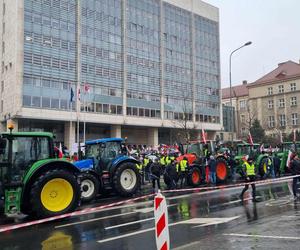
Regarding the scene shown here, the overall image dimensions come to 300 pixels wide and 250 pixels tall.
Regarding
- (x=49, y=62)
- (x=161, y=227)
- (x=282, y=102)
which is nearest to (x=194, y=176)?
(x=161, y=227)

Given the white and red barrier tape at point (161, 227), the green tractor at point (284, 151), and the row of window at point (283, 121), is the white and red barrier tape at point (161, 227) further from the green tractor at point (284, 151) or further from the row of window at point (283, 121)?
the row of window at point (283, 121)

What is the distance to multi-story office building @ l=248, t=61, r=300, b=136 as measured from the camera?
236ft

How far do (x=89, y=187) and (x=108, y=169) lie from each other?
3.73 feet

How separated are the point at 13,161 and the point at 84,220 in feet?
8.05

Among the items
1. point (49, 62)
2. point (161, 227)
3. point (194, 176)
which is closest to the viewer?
point (161, 227)

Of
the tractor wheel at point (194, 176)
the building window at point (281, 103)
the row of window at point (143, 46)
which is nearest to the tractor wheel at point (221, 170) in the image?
the tractor wheel at point (194, 176)

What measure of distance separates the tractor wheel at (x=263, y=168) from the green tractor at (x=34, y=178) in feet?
47.1

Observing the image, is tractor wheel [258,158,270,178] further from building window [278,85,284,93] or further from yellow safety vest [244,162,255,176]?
building window [278,85,284,93]

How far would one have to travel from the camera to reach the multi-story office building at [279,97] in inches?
2837

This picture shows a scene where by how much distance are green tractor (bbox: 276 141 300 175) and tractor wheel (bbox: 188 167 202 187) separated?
283 inches

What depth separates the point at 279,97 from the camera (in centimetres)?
7431

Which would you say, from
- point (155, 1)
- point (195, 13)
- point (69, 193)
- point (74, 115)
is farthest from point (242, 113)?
point (69, 193)

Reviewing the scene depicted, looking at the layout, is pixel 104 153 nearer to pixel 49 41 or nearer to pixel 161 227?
pixel 161 227

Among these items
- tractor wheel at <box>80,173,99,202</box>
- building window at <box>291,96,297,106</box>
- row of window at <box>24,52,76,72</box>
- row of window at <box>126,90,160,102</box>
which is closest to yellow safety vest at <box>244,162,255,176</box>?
tractor wheel at <box>80,173,99,202</box>
